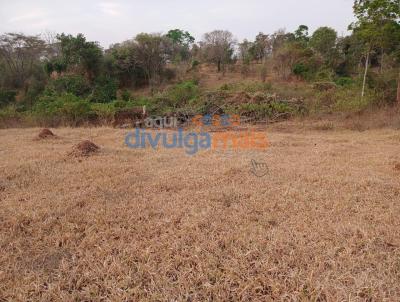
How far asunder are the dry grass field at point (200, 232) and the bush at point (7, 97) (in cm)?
1439

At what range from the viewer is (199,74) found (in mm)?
20172

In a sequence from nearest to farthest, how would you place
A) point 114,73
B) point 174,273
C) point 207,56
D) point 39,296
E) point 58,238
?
1. point 39,296
2. point 174,273
3. point 58,238
4. point 114,73
5. point 207,56

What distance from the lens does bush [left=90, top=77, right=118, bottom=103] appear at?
46.8 ft

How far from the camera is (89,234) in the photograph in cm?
201

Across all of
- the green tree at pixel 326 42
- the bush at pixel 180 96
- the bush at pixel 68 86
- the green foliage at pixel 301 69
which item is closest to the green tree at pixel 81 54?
the bush at pixel 68 86

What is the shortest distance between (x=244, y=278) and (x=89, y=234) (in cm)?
123

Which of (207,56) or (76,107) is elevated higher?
(207,56)

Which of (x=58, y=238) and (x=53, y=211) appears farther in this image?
(x=53, y=211)

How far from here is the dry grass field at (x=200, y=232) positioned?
148cm

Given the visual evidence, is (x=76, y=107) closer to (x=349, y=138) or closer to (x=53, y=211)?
(x=53, y=211)

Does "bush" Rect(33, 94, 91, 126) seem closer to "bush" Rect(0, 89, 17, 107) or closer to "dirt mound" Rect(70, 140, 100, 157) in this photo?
"dirt mound" Rect(70, 140, 100, 157)

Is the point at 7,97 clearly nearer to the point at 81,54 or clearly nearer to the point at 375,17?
the point at 81,54

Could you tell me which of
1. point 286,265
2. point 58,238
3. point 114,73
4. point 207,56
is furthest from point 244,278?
point 207,56

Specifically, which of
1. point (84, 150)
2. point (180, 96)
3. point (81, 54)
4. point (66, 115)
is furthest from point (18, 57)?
point (84, 150)
